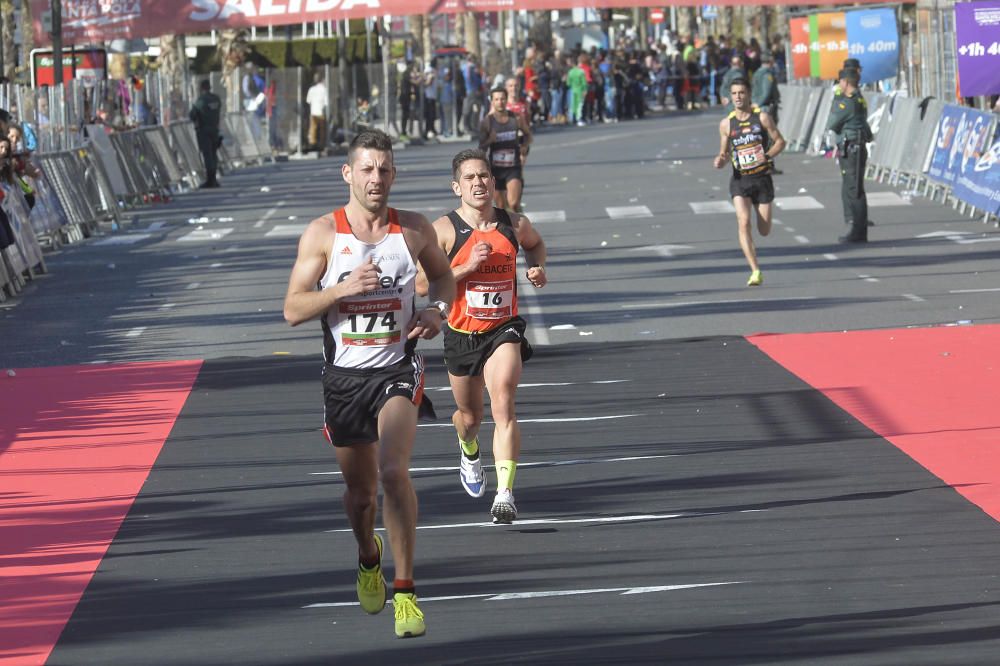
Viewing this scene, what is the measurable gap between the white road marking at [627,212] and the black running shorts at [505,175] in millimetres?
6207

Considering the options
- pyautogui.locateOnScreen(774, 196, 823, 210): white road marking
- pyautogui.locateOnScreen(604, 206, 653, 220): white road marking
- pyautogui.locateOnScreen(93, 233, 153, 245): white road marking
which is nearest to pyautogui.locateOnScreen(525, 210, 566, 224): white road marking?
pyautogui.locateOnScreen(604, 206, 653, 220): white road marking

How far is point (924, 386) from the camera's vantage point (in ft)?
42.5

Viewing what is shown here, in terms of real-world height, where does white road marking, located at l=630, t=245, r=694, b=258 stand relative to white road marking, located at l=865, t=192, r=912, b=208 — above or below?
below

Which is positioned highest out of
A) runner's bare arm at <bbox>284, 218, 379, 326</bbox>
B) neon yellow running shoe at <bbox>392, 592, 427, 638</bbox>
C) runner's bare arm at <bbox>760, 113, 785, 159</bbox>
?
runner's bare arm at <bbox>760, 113, 785, 159</bbox>

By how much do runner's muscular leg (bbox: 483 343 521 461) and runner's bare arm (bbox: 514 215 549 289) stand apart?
362 mm

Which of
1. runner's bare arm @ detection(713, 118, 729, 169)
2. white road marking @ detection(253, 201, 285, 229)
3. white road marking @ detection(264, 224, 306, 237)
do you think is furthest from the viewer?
white road marking @ detection(253, 201, 285, 229)

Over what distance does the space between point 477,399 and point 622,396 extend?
3.57 meters

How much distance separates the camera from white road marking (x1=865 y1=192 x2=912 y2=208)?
88.7 ft

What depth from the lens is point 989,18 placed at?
2486cm

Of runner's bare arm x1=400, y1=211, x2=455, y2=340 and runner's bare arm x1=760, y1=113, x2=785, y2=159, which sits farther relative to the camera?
runner's bare arm x1=760, y1=113, x2=785, y2=159

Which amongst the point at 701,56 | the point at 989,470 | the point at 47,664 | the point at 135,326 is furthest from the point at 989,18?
the point at 701,56

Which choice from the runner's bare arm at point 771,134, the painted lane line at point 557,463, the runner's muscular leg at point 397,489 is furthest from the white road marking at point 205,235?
the runner's muscular leg at point 397,489

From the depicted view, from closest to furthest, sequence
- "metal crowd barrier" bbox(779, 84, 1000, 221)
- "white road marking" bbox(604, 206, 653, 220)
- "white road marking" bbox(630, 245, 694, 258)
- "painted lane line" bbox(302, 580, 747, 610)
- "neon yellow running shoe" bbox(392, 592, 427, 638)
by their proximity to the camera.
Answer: "neon yellow running shoe" bbox(392, 592, 427, 638) → "painted lane line" bbox(302, 580, 747, 610) → "white road marking" bbox(630, 245, 694, 258) → "metal crowd barrier" bbox(779, 84, 1000, 221) → "white road marking" bbox(604, 206, 653, 220)

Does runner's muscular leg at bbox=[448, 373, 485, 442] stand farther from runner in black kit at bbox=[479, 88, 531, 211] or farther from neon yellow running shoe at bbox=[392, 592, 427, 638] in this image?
runner in black kit at bbox=[479, 88, 531, 211]
